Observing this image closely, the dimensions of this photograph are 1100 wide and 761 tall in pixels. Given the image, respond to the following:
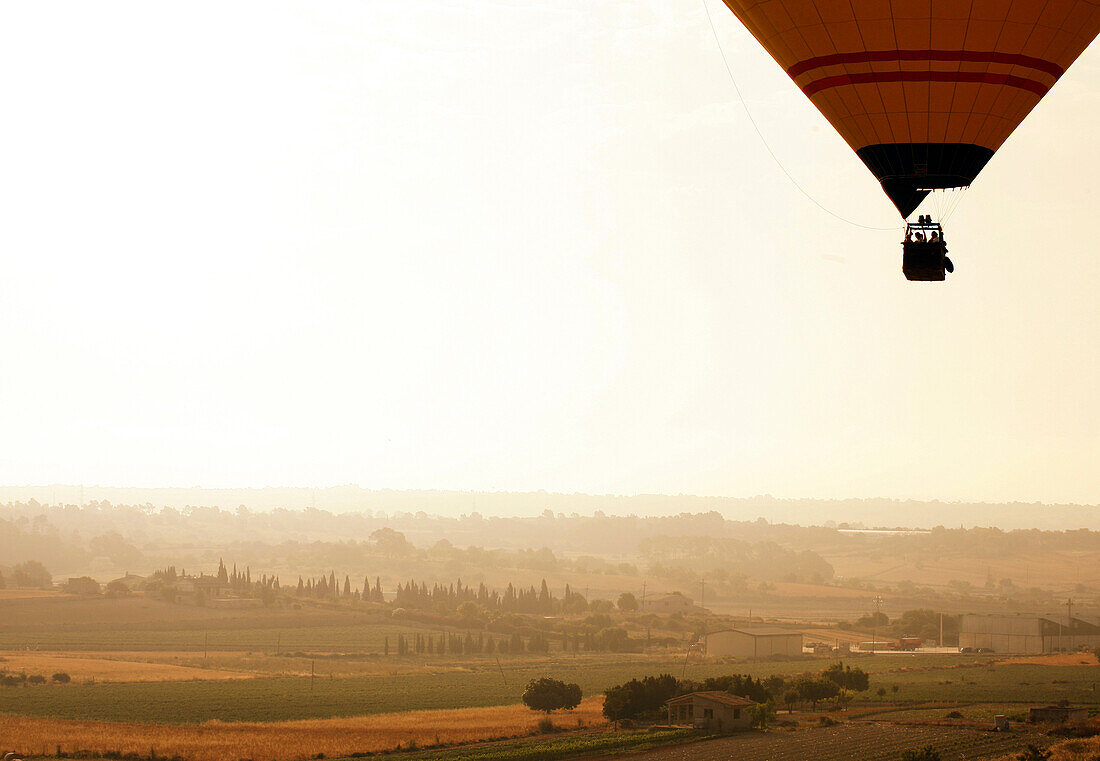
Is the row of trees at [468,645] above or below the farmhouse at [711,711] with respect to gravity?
below

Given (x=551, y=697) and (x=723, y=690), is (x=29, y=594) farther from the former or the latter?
(x=723, y=690)

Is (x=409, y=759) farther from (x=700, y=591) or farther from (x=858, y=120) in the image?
(x=700, y=591)

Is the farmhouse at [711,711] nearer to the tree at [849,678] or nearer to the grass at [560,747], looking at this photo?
the grass at [560,747]

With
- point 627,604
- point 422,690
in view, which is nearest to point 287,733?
point 422,690

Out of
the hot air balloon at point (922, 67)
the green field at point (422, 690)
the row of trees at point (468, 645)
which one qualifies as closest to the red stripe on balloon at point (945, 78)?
the hot air balloon at point (922, 67)

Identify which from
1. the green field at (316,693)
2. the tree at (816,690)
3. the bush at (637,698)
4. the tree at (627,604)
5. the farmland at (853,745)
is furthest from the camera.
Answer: the tree at (627,604)

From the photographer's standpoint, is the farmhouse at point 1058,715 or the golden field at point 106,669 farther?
the golden field at point 106,669
